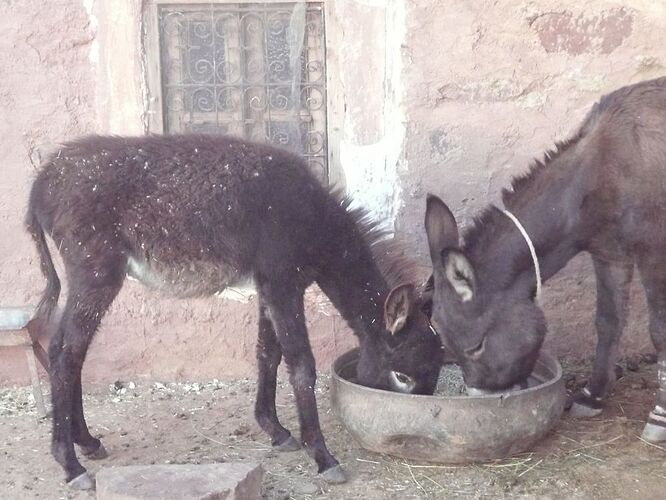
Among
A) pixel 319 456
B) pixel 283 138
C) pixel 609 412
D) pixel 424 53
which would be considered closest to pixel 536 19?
pixel 424 53

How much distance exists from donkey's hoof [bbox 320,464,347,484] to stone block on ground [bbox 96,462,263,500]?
1.23 feet

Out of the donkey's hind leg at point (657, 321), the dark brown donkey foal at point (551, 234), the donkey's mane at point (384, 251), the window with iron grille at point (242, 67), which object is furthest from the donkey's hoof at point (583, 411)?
the window with iron grille at point (242, 67)

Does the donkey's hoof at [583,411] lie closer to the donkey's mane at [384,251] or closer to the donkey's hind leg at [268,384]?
the donkey's mane at [384,251]

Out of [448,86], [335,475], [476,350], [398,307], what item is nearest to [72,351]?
[335,475]

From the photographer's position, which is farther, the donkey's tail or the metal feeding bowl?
the donkey's tail

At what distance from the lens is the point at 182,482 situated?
2.78 meters

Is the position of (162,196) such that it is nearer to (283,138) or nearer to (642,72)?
(283,138)

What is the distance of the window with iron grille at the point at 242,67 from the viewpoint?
4227mm

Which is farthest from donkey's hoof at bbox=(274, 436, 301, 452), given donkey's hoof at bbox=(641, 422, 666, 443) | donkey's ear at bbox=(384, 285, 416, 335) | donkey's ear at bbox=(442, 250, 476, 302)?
donkey's hoof at bbox=(641, 422, 666, 443)

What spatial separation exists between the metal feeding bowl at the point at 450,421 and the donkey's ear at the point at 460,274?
16.6 inches

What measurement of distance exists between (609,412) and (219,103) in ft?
8.42

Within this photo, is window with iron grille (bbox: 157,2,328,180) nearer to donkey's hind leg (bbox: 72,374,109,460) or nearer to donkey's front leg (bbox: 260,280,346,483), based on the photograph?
donkey's front leg (bbox: 260,280,346,483)

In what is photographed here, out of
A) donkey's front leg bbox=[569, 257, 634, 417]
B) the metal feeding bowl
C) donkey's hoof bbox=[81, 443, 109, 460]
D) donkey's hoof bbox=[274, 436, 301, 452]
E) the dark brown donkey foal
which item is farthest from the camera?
donkey's front leg bbox=[569, 257, 634, 417]

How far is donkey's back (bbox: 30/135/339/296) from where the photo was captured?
3197mm
